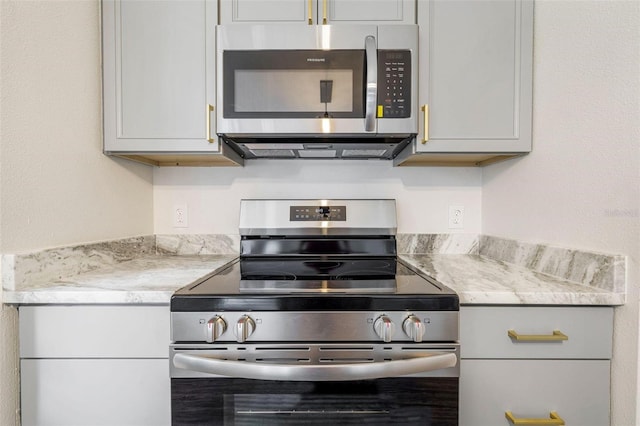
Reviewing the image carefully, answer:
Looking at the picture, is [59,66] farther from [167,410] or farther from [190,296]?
[167,410]

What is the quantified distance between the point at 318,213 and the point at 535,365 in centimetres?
90

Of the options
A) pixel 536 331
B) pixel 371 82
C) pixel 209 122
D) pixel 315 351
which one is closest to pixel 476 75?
pixel 371 82

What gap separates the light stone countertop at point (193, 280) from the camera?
2.87 ft

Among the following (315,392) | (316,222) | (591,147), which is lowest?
(315,392)

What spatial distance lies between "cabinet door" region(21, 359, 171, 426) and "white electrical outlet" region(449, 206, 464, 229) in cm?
129

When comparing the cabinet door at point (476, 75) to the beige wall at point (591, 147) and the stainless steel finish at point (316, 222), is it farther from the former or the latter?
the stainless steel finish at point (316, 222)

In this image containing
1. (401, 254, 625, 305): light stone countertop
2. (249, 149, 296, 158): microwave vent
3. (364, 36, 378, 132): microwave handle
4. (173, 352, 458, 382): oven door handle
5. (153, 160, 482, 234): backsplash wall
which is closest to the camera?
(173, 352, 458, 382): oven door handle

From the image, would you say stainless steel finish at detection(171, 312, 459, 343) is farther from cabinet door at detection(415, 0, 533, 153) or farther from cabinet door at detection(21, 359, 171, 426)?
cabinet door at detection(415, 0, 533, 153)

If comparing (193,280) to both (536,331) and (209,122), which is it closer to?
(209,122)

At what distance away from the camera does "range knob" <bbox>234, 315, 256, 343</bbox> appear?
2.65 ft

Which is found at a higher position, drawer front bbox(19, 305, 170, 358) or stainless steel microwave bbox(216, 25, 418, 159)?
stainless steel microwave bbox(216, 25, 418, 159)

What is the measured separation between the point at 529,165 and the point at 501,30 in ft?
1.60

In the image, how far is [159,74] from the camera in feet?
3.96

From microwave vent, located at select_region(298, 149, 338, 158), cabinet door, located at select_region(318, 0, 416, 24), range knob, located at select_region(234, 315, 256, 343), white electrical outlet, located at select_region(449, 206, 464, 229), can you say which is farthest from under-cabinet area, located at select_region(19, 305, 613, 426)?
cabinet door, located at select_region(318, 0, 416, 24)
